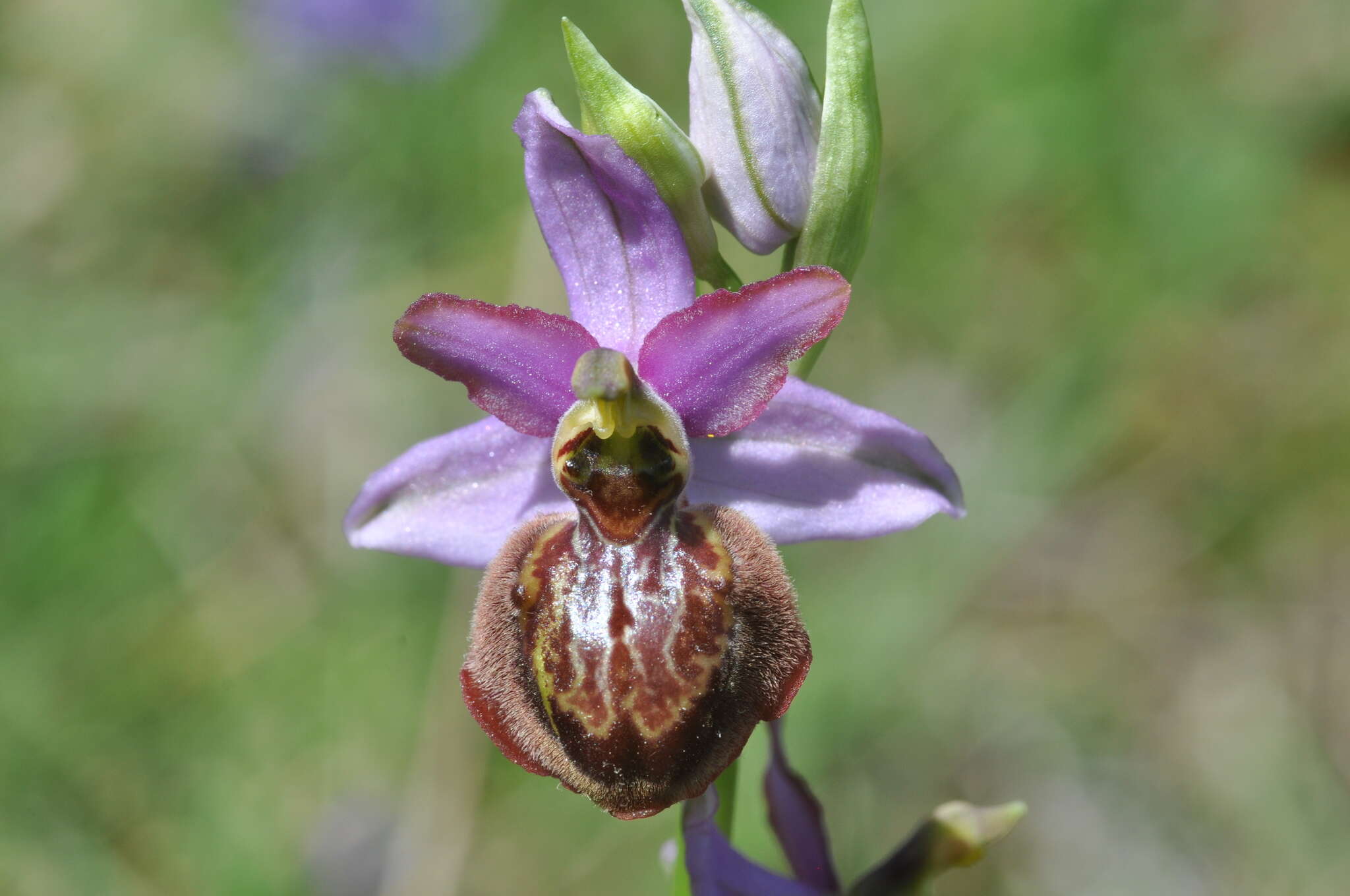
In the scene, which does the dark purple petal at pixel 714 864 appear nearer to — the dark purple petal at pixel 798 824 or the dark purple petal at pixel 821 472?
the dark purple petal at pixel 798 824

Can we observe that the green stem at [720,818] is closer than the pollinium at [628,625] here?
No

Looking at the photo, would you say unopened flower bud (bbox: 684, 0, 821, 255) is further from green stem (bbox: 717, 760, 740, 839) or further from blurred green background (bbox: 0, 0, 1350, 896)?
blurred green background (bbox: 0, 0, 1350, 896)

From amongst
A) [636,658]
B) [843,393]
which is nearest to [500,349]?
[636,658]

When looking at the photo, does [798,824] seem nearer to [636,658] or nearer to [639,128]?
[636,658]

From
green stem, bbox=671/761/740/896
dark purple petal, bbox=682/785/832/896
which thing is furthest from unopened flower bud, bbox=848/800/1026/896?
green stem, bbox=671/761/740/896

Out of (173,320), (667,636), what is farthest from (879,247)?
(667,636)

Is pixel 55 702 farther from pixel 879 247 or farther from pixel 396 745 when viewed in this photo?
pixel 879 247

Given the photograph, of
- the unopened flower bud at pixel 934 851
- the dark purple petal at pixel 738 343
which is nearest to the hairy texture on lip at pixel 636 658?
the dark purple petal at pixel 738 343
